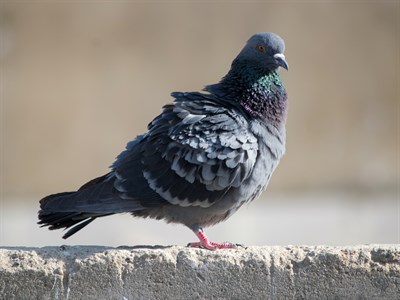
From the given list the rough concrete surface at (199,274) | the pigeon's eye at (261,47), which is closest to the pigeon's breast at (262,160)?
the pigeon's eye at (261,47)

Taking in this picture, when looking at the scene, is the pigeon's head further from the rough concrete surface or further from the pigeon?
the rough concrete surface

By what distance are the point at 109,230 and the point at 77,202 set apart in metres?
7.13

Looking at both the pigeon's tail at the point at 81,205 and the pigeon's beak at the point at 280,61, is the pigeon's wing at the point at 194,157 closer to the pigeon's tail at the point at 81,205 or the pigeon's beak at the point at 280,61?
the pigeon's tail at the point at 81,205

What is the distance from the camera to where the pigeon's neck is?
6.36 m

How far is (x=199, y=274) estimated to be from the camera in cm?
512

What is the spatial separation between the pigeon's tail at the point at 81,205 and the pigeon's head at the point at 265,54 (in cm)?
134

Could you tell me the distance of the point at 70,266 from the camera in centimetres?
514

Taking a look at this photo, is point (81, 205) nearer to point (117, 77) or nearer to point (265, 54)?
point (265, 54)

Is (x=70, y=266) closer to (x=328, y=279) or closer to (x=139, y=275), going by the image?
(x=139, y=275)

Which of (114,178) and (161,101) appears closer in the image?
(114,178)

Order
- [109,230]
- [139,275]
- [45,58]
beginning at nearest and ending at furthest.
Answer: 1. [139,275]
2. [109,230]
3. [45,58]

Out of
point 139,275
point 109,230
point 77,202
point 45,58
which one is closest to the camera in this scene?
point 139,275

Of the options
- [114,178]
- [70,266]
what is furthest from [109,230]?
[70,266]

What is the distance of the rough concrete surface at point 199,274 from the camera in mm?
5094
